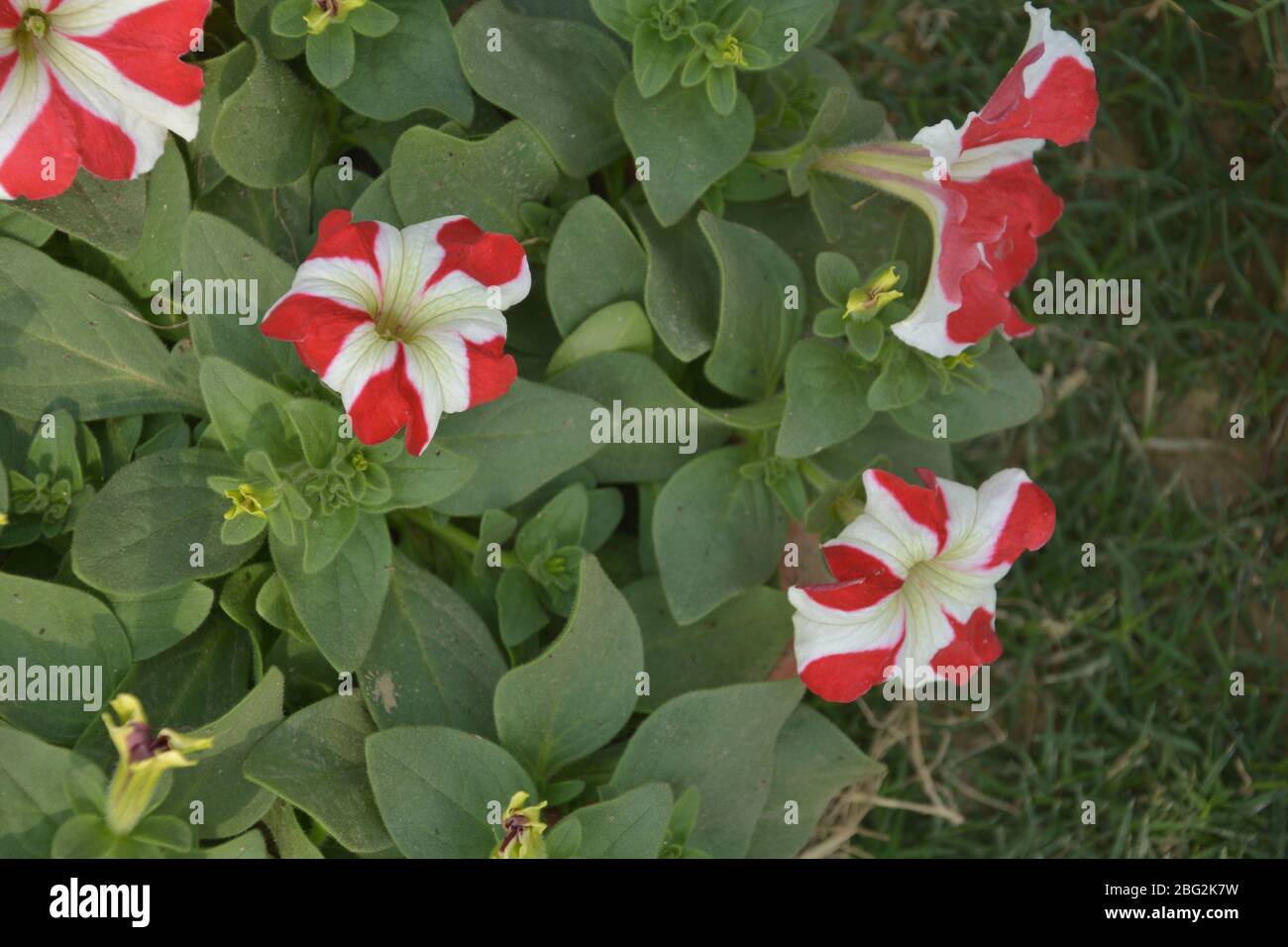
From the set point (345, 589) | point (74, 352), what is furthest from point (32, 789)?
point (74, 352)

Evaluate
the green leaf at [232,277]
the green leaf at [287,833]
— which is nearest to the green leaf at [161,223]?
the green leaf at [232,277]

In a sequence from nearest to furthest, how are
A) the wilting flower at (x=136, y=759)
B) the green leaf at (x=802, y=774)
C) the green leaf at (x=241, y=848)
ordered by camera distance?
the wilting flower at (x=136, y=759), the green leaf at (x=241, y=848), the green leaf at (x=802, y=774)

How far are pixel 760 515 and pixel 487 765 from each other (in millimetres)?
533

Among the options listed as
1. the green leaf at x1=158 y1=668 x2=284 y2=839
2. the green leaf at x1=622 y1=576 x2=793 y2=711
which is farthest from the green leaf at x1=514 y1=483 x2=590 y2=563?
the green leaf at x1=158 y1=668 x2=284 y2=839

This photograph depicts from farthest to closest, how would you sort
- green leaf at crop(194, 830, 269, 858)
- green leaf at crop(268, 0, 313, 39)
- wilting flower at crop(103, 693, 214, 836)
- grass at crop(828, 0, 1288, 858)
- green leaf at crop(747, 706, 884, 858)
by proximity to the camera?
grass at crop(828, 0, 1288, 858) → green leaf at crop(747, 706, 884, 858) → green leaf at crop(268, 0, 313, 39) → green leaf at crop(194, 830, 269, 858) → wilting flower at crop(103, 693, 214, 836)

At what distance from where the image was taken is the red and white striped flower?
1.48 m

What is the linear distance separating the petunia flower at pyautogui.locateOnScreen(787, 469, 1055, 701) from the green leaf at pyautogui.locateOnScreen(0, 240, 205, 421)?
34.5 inches

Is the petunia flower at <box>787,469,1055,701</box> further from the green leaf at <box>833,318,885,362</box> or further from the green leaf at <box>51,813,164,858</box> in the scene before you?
the green leaf at <box>51,813,164,858</box>

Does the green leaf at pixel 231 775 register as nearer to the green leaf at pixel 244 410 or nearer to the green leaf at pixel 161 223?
the green leaf at pixel 244 410

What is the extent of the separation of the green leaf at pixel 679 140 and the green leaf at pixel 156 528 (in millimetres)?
664

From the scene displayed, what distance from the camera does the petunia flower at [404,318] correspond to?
1458 millimetres

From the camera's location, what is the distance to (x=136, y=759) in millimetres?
1333

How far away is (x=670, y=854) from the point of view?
1.64 m
